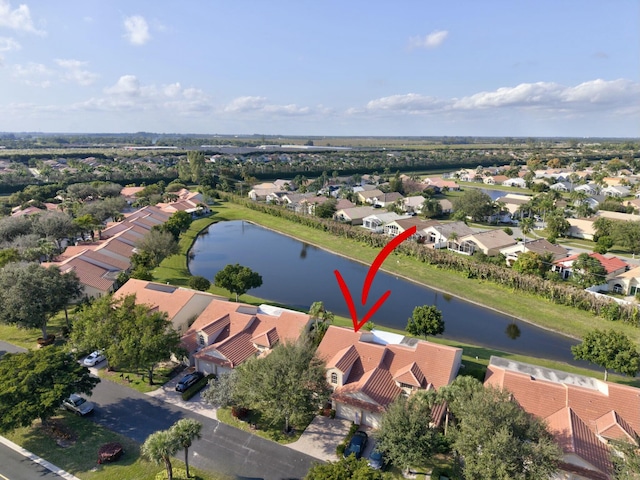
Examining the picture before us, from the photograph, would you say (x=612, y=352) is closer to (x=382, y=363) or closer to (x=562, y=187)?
(x=382, y=363)

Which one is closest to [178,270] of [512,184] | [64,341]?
[64,341]

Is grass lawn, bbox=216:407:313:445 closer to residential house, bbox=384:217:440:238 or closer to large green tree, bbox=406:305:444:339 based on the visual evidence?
large green tree, bbox=406:305:444:339

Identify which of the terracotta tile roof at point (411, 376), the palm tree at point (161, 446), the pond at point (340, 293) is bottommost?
the pond at point (340, 293)

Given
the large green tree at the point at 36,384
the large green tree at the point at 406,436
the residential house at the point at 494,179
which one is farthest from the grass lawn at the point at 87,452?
the residential house at the point at 494,179

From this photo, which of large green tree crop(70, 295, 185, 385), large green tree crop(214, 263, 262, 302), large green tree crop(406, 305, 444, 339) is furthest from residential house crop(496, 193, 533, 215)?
large green tree crop(70, 295, 185, 385)

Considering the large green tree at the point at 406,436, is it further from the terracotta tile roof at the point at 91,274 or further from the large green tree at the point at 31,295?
the terracotta tile roof at the point at 91,274

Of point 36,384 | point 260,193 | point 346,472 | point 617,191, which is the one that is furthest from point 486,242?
point 617,191
